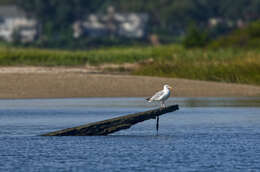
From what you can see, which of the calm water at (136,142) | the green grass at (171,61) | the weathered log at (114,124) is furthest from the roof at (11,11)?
the weathered log at (114,124)

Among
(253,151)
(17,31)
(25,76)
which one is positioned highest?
(17,31)

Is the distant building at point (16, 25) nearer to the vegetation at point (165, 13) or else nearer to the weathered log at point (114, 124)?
the vegetation at point (165, 13)

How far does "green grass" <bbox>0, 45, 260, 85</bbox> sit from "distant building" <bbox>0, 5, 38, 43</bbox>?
2489 inches

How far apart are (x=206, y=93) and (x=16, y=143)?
1539 centimetres

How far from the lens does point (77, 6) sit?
12938 cm

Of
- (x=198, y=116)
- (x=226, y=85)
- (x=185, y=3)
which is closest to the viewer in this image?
(x=198, y=116)

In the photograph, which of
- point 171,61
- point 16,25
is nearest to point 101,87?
point 171,61

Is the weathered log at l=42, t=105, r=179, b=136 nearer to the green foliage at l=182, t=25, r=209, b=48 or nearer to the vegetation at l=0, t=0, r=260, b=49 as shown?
the green foliage at l=182, t=25, r=209, b=48

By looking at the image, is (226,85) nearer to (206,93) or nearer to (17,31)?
(206,93)

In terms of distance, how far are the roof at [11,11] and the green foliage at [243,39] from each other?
7598cm

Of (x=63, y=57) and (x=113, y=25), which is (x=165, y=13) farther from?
(x=63, y=57)

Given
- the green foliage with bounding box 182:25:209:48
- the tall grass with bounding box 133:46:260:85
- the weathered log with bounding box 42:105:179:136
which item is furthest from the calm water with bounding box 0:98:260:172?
the green foliage with bounding box 182:25:209:48

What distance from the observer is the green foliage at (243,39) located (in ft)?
198

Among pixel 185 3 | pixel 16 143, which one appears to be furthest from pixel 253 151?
pixel 185 3
